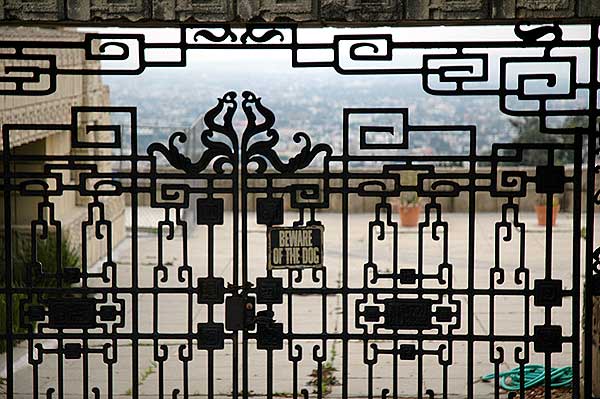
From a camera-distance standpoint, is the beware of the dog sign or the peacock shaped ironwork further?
the beware of the dog sign

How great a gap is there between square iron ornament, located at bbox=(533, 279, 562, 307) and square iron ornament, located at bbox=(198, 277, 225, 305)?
69.1 inches

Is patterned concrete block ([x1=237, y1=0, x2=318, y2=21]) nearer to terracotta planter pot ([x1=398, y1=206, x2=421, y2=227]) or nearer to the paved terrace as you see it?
the paved terrace

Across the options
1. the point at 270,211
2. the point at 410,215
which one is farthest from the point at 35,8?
the point at 410,215

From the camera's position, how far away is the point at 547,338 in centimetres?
599

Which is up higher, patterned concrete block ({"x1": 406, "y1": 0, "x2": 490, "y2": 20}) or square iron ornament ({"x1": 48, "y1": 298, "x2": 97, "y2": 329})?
patterned concrete block ({"x1": 406, "y1": 0, "x2": 490, "y2": 20})

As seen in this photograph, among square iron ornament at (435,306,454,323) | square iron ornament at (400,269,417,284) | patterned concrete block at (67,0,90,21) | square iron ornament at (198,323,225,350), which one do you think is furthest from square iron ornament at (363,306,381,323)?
patterned concrete block at (67,0,90,21)

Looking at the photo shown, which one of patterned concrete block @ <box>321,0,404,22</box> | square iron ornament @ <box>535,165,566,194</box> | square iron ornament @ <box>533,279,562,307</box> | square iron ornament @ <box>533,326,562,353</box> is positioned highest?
patterned concrete block @ <box>321,0,404,22</box>

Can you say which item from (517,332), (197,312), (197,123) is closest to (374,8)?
(517,332)

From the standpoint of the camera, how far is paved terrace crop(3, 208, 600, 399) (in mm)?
8453

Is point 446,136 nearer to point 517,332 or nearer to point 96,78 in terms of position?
point 96,78

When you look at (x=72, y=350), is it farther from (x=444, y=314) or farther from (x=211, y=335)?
(x=444, y=314)

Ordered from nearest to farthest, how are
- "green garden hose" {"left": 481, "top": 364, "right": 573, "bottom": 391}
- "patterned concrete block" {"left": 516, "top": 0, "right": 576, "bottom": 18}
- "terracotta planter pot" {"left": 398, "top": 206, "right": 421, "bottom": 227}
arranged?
"patterned concrete block" {"left": 516, "top": 0, "right": 576, "bottom": 18}, "green garden hose" {"left": 481, "top": 364, "right": 573, "bottom": 391}, "terracotta planter pot" {"left": 398, "top": 206, "right": 421, "bottom": 227}

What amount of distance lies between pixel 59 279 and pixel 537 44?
2.94 m

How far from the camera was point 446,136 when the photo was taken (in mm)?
31516
